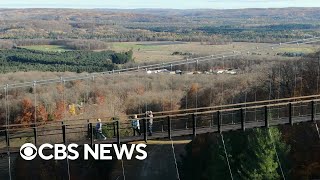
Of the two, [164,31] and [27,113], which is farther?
[164,31]

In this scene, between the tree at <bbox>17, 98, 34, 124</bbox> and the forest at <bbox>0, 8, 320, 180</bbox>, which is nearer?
the forest at <bbox>0, 8, 320, 180</bbox>

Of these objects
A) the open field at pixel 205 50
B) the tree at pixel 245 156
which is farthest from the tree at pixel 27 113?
the open field at pixel 205 50

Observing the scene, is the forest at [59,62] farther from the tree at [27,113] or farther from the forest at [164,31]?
the forest at [164,31]

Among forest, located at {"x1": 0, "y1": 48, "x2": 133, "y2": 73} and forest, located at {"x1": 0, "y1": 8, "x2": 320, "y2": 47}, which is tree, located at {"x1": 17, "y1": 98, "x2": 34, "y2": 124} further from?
forest, located at {"x1": 0, "y1": 8, "x2": 320, "y2": 47}

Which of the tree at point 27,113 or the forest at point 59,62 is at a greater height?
the forest at point 59,62

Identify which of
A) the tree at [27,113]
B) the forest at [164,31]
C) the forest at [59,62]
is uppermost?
the forest at [164,31]

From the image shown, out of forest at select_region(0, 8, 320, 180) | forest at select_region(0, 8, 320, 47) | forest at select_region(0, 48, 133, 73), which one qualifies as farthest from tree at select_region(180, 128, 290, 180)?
forest at select_region(0, 8, 320, 47)

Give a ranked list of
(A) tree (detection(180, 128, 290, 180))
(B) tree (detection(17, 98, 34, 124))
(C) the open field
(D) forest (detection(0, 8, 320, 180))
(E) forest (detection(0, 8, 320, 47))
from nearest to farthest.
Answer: (A) tree (detection(180, 128, 290, 180)), (D) forest (detection(0, 8, 320, 180)), (B) tree (detection(17, 98, 34, 124)), (C) the open field, (E) forest (detection(0, 8, 320, 47))

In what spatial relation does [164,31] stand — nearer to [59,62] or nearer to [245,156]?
[59,62]

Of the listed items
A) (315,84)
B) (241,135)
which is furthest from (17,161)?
(315,84)

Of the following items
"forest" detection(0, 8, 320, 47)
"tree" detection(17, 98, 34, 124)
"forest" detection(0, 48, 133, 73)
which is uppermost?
"forest" detection(0, 8, 320, 47)

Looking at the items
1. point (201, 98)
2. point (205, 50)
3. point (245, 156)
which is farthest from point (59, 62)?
point (245, 156)

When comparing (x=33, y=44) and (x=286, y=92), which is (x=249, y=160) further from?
(x=33, y=44)
